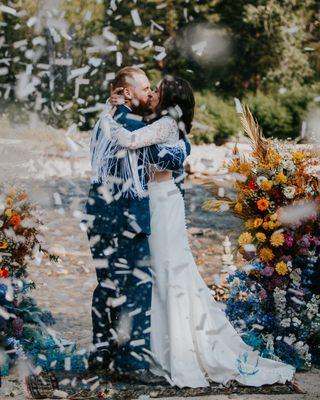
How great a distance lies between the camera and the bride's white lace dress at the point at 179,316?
5.12 meters

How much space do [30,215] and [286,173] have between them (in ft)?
6.03

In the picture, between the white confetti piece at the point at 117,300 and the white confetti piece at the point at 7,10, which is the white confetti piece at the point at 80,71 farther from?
the white confetti piece at the point at 117,300

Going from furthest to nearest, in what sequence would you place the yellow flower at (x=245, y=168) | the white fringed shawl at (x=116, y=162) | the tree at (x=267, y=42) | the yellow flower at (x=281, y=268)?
the tree at (x=267, y=42), the yellow flower at (x=245, y=168), the yellow flower at (x=281, y=268), the white fringed shawl at (x=116, y=162)

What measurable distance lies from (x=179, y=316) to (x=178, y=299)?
0.11 m

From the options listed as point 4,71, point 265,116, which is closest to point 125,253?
point 265,116

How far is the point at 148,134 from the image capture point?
5.05m

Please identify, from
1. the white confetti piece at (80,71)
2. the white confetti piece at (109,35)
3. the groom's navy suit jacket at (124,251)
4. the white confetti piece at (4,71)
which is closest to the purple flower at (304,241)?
the groom's navy suit jacket at (124,251)

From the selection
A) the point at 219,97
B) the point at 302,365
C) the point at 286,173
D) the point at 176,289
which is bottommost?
the point at 219,97

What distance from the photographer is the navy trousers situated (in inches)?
203

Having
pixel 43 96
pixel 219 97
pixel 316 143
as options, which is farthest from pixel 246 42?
pixel 316 143

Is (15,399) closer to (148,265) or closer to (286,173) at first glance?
(148,265)

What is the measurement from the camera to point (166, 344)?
17.1 feet

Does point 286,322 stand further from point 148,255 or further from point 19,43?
point 19,43

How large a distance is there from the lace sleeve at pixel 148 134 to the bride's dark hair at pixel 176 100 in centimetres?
5
